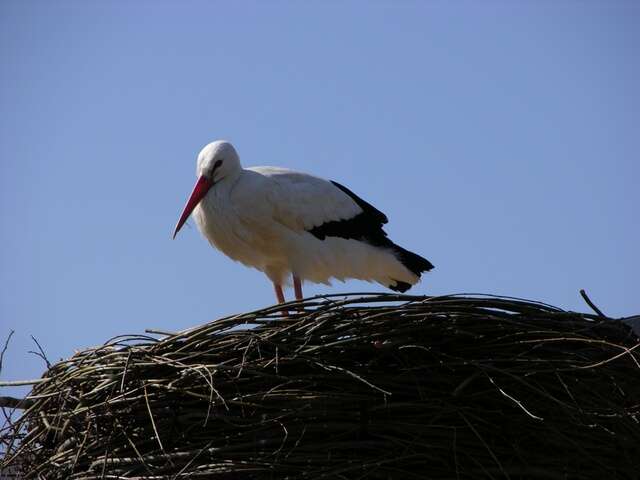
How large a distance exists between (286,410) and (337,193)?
3.20m

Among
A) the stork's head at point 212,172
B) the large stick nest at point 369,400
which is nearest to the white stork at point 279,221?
the stork's head at point 212,172

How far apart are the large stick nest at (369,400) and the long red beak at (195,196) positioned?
2.37 metres

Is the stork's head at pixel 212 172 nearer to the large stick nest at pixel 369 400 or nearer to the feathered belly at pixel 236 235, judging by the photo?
the feathered belly at pixel 236 235

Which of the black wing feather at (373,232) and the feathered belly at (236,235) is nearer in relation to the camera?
the feathered belly at (236,235)

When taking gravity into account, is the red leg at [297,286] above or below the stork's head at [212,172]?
below

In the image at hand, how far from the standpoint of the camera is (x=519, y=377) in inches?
157

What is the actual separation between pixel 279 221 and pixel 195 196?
0.55 meters

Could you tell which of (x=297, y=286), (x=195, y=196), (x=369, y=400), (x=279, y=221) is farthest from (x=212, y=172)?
(x=369, y=400)

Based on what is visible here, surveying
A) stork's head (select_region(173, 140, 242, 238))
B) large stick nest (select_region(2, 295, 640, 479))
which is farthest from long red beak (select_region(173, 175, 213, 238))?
large stick nest (select_region(2, 295, 640, 479))

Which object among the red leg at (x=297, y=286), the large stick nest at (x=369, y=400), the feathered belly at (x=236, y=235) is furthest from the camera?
the red leg at (x=297, y=286)

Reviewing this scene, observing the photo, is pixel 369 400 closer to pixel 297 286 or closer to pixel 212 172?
pixel 297 286

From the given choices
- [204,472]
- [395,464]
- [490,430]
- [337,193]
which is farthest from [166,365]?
[337,193]

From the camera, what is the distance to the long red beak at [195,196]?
21.7ft

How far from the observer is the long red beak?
21.7 ft
